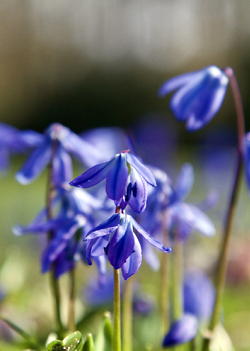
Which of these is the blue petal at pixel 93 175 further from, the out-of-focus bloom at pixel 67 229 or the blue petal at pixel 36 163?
the blue petal at pixel 36 163

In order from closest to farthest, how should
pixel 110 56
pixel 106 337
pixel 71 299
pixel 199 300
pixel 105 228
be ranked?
1. pixel 105 228
2. pixel 106 337
3. pixel 71 299
4. pixel 199 300
5. pixel 110 56

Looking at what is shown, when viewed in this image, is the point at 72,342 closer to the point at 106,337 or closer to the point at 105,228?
the point at 106,337

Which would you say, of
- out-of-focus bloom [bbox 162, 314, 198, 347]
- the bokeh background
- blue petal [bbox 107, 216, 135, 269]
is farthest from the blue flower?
the bokeh background

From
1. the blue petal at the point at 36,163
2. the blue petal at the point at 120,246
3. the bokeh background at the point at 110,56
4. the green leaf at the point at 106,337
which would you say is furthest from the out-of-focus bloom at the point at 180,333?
the bokeh background at the point at 110,56

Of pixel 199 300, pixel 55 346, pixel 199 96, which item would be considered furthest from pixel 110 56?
pixel 55 346

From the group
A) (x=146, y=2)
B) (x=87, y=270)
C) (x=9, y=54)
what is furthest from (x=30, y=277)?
(x=9, y=54)

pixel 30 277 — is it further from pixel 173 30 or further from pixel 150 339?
pixel 173 30

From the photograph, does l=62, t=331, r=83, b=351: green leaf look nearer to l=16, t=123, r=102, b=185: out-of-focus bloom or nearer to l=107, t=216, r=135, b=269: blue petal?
l=107, t=216, r=135, b=269: blue petal
